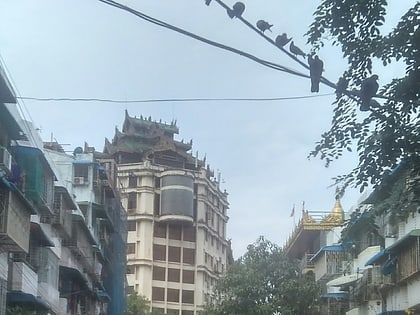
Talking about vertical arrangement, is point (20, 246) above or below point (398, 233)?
below

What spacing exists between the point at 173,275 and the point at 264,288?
53.3 meters

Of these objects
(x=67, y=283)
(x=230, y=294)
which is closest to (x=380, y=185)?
(x=67, y=283)

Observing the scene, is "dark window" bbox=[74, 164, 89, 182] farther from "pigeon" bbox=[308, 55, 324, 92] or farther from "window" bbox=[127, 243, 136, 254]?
"window" bbox=[127, 243, 136, 254]

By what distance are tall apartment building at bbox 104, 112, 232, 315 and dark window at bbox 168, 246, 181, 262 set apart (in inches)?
1.3

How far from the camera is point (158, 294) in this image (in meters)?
97.8

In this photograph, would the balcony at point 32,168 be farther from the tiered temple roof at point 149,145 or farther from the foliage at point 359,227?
the tiered temple roof at point 149,145

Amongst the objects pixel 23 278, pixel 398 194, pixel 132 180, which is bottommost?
pixel 398 194

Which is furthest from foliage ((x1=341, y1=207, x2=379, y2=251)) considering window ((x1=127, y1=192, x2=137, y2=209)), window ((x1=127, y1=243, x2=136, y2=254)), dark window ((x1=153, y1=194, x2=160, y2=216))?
window ((x1=127, y1=192, x2=137, y2=209))

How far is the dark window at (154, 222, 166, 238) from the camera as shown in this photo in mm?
101562

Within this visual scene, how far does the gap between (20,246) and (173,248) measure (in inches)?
3006

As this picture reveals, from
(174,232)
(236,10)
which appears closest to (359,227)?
(236,10)

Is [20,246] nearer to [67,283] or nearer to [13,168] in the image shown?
[13,168]

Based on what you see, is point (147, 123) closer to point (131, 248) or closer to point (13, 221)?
point (131, 248)

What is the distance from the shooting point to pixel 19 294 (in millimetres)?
29250
